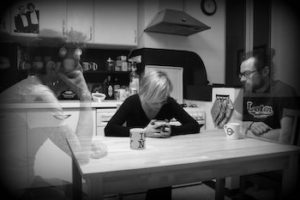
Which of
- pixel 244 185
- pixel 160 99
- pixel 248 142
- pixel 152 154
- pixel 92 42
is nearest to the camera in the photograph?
pixel 152 154

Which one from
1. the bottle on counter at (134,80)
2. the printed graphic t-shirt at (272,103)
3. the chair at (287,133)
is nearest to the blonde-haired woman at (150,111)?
the printed graphic t-shirt at (272,103)

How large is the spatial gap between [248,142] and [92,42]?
1.55m

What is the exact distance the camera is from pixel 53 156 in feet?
5.75

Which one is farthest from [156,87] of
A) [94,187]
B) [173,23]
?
[173,23]

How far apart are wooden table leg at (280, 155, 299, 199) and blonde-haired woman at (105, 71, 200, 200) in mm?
416

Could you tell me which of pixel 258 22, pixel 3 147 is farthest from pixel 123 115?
pixel 258 22

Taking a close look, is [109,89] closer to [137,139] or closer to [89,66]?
[89,66]

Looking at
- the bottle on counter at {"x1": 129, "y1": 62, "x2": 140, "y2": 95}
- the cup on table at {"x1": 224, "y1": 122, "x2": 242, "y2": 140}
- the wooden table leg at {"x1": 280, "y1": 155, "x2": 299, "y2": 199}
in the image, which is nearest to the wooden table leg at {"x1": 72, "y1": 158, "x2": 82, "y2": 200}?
the cup on table at {"x1": 224, "y1": 122, "x2": 242, "y2": 140}

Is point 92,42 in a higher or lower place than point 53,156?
higher

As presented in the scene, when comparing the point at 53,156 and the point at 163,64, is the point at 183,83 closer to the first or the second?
the point at 163,64

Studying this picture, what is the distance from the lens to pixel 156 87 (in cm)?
113

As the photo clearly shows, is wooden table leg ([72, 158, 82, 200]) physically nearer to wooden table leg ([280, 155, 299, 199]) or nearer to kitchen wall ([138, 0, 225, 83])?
wooden table leg ([280, 155, 299, 199])

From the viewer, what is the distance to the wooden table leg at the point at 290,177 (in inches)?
33.9

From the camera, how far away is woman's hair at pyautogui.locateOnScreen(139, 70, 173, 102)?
113cm
